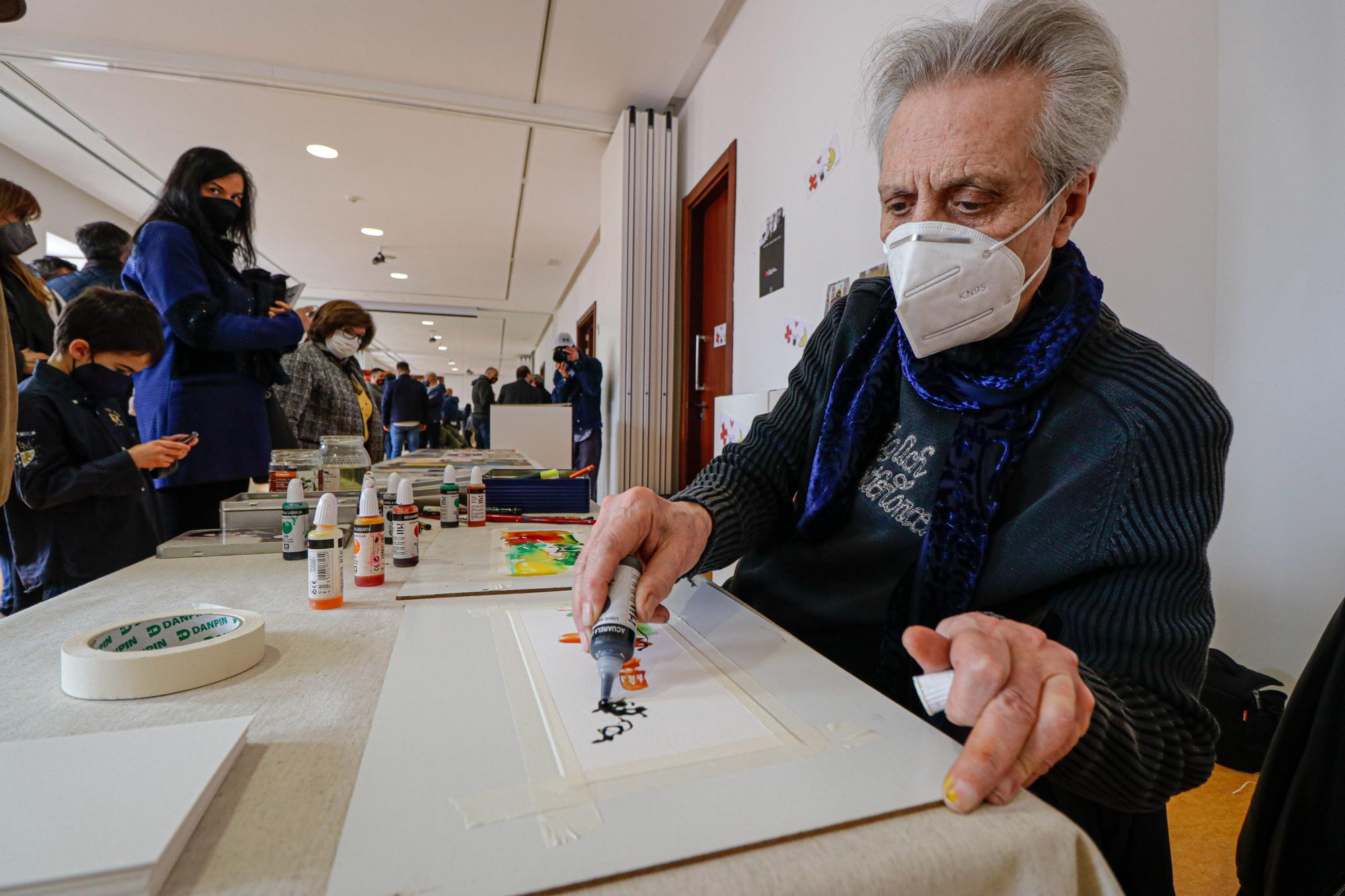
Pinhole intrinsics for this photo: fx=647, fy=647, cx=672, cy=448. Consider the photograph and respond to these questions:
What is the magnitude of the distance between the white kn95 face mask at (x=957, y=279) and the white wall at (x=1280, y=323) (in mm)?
873

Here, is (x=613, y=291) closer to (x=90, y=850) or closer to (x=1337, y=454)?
(x=1337, y=454)

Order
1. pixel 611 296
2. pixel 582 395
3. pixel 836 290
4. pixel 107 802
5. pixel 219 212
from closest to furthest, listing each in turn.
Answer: pixel 107 802 < pixel 219 212 < pixel 836 290 < pixel 611 296 < pixel 582 395

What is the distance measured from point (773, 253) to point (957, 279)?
1.89m

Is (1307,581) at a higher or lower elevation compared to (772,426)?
lower

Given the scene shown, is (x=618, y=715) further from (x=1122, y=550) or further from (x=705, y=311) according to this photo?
(x=705, y=311)

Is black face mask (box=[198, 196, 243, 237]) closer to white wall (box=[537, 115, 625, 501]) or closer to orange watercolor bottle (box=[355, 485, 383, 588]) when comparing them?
orange watercolor bottle (box=[355, 485, 383, 588])

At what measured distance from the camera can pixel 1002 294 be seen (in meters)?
0.78

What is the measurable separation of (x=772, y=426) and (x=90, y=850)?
33.5 inches

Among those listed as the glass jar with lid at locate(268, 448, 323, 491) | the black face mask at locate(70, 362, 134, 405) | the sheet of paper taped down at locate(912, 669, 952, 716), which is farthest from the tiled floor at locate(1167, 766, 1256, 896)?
the black face mask at locate(70, 362, 134, 405)

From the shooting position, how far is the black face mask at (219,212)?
1501 mm

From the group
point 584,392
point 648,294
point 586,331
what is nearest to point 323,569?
point 648,294

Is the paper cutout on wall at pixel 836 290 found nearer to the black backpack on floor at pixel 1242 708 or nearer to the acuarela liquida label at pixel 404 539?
the black backpack on floor at pixel 1242 708

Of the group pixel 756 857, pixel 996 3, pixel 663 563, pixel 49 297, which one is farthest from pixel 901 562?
pixel 49 297

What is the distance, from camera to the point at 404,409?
6023mm
